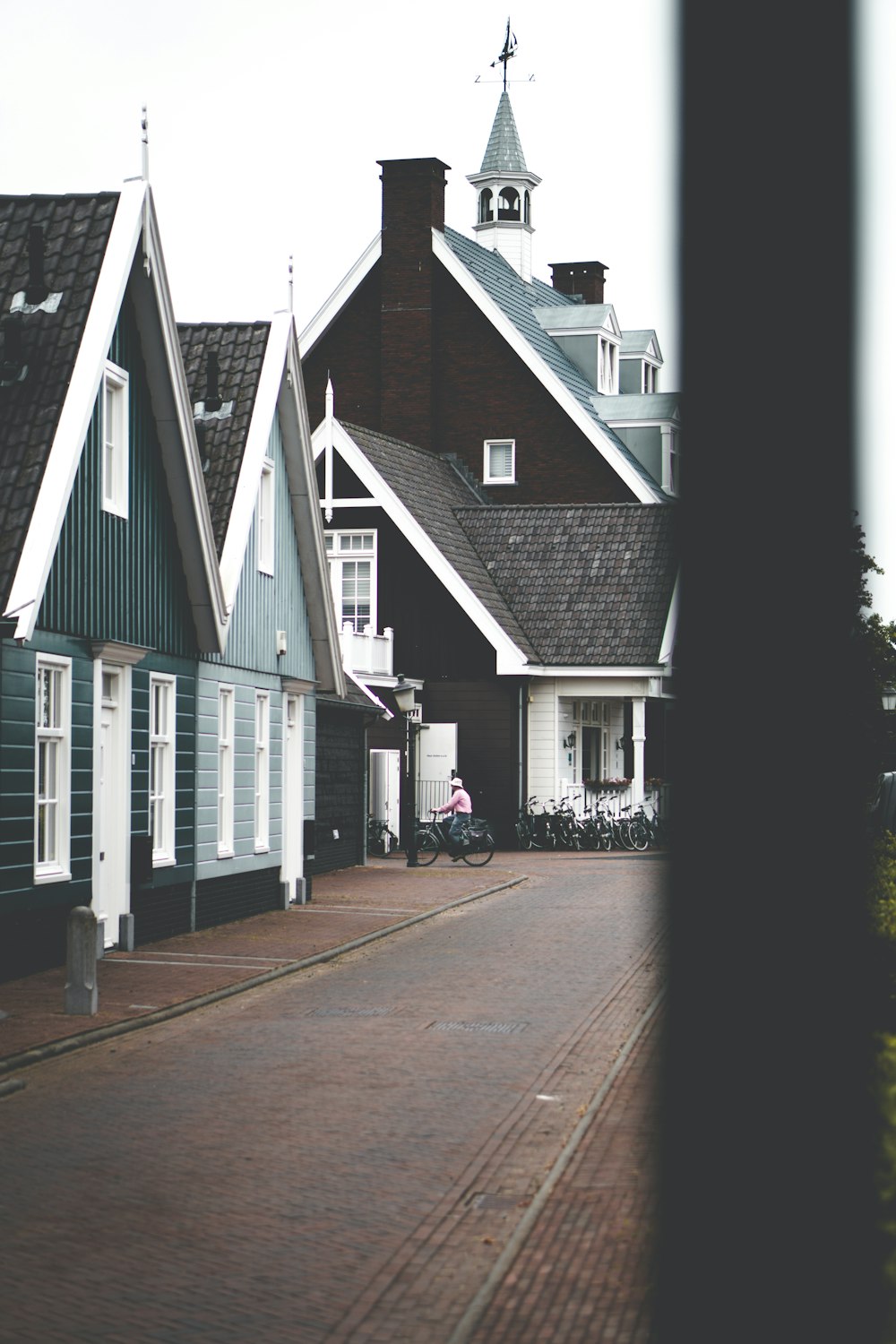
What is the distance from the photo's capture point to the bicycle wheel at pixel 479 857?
32.7 metres

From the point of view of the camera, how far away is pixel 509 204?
5519 cm

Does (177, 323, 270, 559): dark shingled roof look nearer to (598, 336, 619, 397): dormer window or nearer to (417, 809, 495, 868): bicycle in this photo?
(417, 809, 495, 868): bicycle

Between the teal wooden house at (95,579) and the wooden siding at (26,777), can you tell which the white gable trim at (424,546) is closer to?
the teal wooden house at (95,579)

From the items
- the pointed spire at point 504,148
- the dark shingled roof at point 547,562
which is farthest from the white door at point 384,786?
the pointed spire at point 504,148

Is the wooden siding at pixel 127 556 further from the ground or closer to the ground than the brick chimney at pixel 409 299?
closer to the ground

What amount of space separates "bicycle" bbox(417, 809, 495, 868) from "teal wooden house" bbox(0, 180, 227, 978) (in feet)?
42.3

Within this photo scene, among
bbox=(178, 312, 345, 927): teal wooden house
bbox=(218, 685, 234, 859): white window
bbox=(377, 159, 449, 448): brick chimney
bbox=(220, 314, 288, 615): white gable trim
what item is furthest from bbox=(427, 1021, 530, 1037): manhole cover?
bbox=(377, 159, 449, 448): brick chimney

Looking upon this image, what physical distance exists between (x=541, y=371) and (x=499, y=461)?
261 cm

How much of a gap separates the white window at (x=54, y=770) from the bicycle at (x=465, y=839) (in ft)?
54.4

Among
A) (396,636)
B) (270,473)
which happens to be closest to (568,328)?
(396,636)

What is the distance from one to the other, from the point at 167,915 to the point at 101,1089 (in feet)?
29.2

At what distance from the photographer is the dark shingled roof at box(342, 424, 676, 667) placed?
38156 millimetres

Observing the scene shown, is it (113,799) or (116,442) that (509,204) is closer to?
(116,442)

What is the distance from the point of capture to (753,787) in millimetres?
1825
